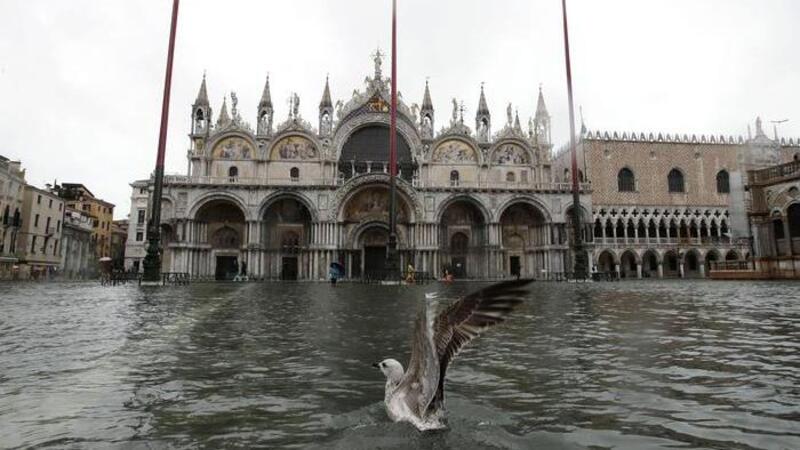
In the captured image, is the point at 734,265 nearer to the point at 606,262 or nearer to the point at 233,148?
the point at 606,262

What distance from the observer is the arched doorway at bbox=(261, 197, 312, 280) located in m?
37.6

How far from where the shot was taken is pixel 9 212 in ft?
132

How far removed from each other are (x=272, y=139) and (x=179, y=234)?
401 inches

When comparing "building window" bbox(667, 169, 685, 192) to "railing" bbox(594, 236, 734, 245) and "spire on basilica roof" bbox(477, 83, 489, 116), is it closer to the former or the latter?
"railing" bbox(594, 236, 734, 245)

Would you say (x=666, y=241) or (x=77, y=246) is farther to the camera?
(x=77, y=246)

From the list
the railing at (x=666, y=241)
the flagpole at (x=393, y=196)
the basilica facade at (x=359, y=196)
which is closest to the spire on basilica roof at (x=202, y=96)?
the basilica facade at (x=359, y=196)

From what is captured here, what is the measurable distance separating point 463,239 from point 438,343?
1455 inches

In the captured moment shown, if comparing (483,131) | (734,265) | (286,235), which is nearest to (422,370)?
(734,265)

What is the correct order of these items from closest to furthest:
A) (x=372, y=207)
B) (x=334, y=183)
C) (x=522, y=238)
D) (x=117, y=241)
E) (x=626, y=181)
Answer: (x=334, y=183)
(x=372, y=207)
(x=522, y=238)
(x=626, y=181)
(x=117, y=241)

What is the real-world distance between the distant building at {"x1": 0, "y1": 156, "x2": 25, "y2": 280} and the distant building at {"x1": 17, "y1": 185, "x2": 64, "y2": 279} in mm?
809

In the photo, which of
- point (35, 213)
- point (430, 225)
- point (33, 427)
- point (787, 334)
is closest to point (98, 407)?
point (33, 427)

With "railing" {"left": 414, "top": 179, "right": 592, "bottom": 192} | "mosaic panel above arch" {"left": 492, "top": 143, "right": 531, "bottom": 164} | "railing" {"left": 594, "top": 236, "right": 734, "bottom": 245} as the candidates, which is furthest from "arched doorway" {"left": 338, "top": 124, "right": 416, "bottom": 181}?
"railing" {"left": 594, "top": 236, "right": 734, "bottom": 245}

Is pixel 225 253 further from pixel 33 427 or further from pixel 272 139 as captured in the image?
pixel 33 427

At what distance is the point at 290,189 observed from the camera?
1435 inches
